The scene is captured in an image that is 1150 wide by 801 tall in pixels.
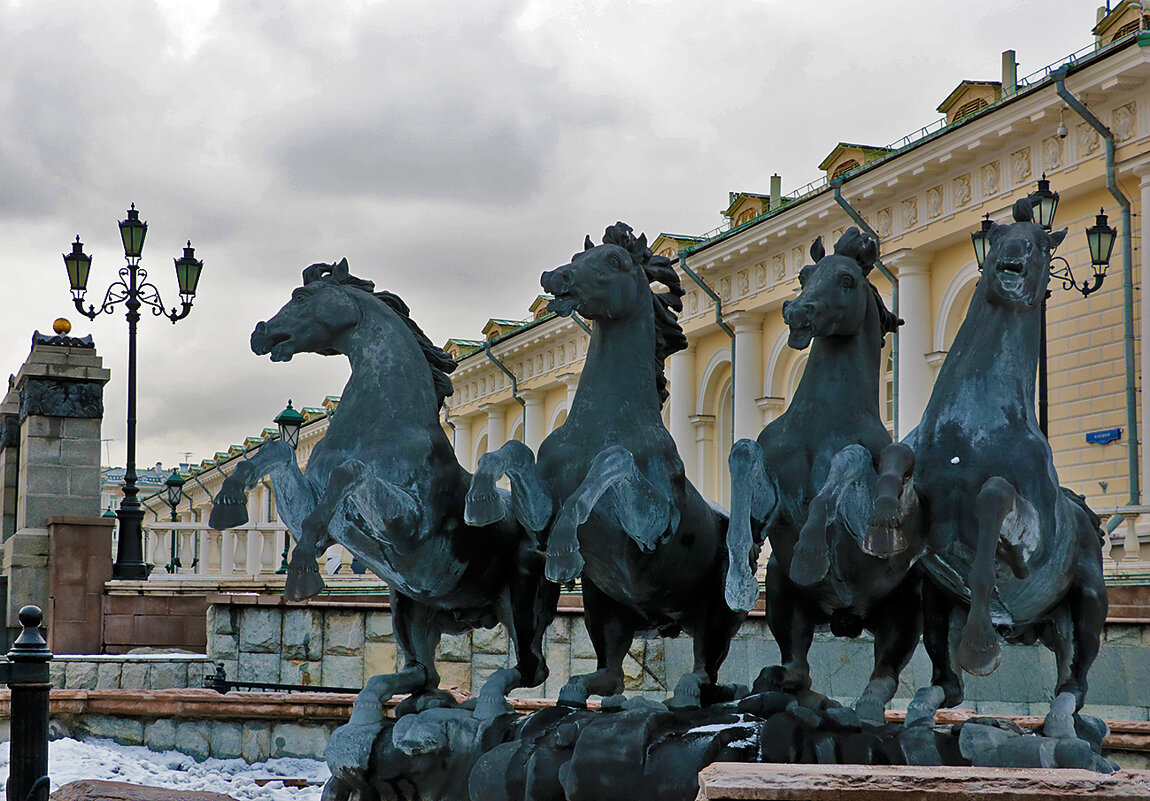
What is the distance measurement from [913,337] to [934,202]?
239cm

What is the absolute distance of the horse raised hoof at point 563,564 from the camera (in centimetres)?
561

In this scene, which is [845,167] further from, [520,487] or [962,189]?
[520,487]

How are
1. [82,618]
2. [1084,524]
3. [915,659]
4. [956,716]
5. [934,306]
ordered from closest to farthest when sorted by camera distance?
[1084,524], [956,716], [915,659], [82,618], [934,306]

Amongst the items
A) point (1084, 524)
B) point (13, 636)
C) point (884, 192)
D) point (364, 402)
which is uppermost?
point (884, 192)

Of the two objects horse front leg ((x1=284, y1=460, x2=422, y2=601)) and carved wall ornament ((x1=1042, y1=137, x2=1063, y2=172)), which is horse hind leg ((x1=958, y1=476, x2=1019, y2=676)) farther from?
carved wall ornament ((x1=1042, y1=137, x2=1063, y2=172))

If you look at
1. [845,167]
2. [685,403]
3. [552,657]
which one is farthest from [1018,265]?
[685,403]

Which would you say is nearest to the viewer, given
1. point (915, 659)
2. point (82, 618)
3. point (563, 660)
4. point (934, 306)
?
point (915, 659)

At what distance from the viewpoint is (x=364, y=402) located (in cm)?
673

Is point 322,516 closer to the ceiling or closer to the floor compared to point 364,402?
closer to the floor

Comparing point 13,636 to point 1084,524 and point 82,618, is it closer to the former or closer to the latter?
point 82,618

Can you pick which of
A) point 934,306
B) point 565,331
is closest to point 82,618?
point 934,306

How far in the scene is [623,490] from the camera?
6.04 m

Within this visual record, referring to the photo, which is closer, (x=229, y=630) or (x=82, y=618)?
(x=229, y=630)

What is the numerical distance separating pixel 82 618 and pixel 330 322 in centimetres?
1052
